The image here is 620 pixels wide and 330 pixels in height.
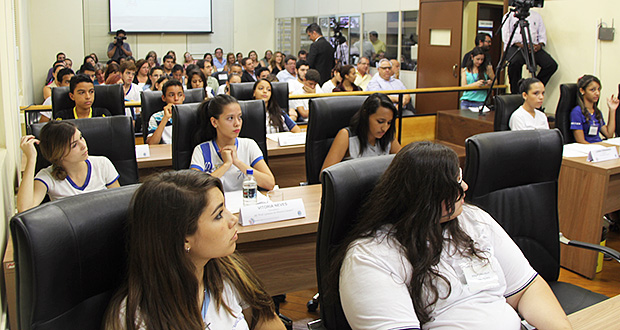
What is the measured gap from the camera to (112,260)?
123cm

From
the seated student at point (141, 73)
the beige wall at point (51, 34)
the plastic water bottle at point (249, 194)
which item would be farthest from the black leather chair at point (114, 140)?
the beige wall at point (51, 34)

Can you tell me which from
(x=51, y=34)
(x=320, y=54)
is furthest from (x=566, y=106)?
(x=51, y=34)

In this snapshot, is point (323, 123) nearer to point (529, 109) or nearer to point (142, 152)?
point (142, 152)

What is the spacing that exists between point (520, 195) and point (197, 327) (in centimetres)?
132

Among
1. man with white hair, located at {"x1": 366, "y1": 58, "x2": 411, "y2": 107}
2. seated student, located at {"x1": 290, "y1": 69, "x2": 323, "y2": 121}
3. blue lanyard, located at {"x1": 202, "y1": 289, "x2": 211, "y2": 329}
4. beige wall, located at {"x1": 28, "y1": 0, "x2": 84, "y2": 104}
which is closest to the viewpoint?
blue lanyard, located at {"x1": 202, "y1": 289, "x2": 211, "y2": 329}

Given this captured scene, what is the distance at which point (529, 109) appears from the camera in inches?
160

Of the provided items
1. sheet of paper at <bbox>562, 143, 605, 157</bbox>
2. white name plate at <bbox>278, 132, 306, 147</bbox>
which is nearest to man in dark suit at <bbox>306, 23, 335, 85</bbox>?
white name plate at <bbox>278, 132, 306, 147</bbox>

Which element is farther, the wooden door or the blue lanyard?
the wooden door

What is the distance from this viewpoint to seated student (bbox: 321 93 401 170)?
115 inches

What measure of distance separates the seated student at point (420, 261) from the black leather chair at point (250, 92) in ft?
10.00

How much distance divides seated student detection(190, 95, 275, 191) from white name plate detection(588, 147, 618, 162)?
183 centimetres

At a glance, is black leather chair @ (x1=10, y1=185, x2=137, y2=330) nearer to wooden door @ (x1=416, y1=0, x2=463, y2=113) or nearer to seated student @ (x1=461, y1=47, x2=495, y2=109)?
seated student @ (x1=461, y1=47, x2=495, y2=109)

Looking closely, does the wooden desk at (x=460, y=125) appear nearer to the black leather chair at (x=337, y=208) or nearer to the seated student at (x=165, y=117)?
the seated student at (x=165, y=117)

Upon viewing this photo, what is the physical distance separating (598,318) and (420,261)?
49 cm
